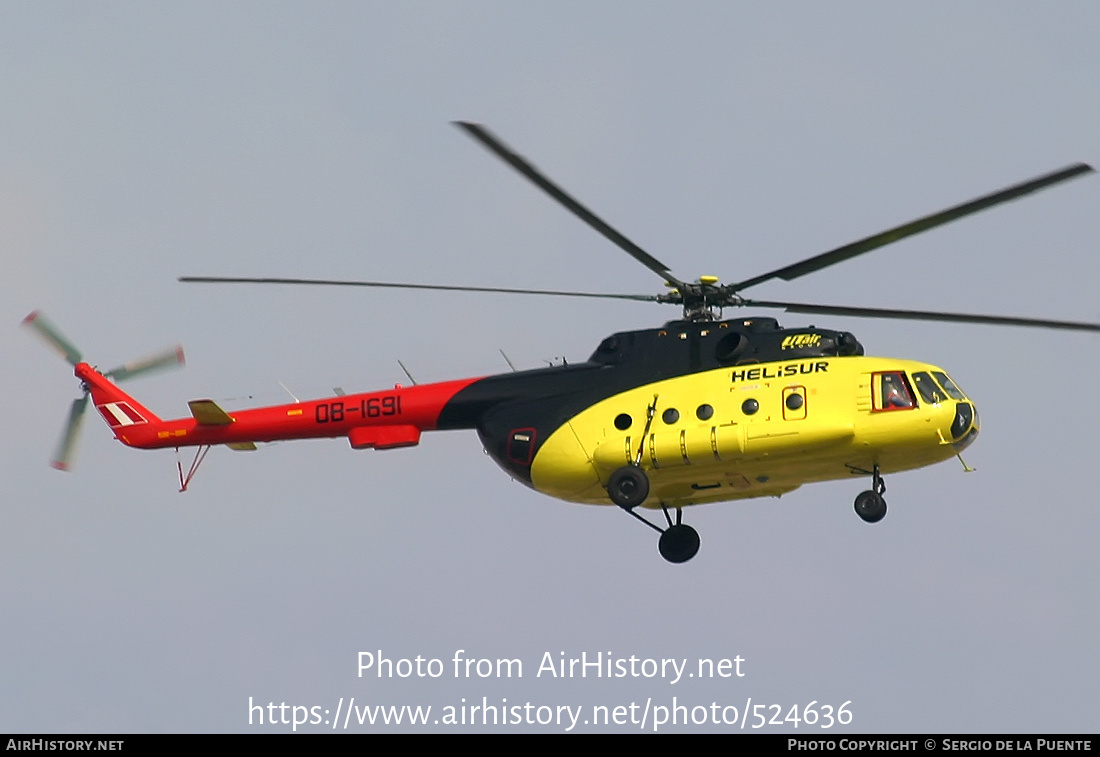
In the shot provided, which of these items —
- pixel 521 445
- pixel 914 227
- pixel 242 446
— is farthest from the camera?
pixel 242 446

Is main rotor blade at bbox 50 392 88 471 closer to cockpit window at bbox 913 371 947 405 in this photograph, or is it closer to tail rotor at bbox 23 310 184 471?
tail rotor at bbox 23 310 184 471

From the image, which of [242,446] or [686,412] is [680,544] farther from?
[242,446]

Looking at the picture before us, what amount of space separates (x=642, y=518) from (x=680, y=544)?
0.78 m

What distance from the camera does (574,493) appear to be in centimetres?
3028

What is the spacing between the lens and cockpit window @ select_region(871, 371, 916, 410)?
28.1m

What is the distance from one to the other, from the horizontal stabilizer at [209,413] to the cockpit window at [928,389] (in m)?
11.7

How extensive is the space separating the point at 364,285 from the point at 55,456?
8.08 meters

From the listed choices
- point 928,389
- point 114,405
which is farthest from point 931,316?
point 114,405

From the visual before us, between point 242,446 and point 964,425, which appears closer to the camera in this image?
point 964,425

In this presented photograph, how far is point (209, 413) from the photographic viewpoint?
105 feet

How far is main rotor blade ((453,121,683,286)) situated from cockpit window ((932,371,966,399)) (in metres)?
4.27
